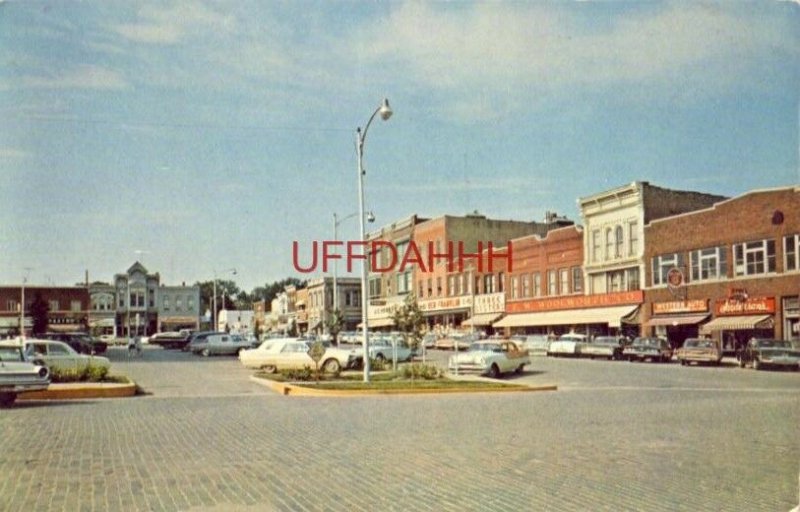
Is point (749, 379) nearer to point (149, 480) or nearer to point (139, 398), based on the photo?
point (139, 398)

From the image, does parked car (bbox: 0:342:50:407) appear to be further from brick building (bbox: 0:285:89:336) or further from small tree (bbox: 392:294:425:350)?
brick building (bbox: 0:285:89:336)

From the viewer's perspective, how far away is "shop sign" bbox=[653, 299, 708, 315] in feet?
152

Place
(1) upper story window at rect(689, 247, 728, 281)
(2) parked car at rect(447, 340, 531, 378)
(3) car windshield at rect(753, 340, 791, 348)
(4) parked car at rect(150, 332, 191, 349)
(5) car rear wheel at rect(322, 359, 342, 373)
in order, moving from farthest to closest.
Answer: (4) parked car at rect(150, 332, 191, 349)
(1) upper story window at rect(689, 247, 728, 281)
(3) car windshield at rect(753, 340, 791, 348)
(5) car rear wheel at rect(322, 359, 342, 373)
(2) parked car at rect(447, 340, 531, 378)

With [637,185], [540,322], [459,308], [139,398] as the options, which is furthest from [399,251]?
[139,398]

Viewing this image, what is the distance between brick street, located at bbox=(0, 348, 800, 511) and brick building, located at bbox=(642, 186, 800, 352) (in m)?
23.1

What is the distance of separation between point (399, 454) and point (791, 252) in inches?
1392

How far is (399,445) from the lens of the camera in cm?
1194

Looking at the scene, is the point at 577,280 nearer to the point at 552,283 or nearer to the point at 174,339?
the point at 552,283

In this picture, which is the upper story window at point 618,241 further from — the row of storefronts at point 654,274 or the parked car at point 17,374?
the parked car at point 17,374

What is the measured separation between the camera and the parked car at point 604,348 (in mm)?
43375

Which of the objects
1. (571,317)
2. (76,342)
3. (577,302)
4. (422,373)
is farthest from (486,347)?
(76,342)

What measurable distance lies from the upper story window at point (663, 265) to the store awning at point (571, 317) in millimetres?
2406

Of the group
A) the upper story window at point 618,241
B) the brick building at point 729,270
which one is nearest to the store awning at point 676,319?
the brick building at point 729,270

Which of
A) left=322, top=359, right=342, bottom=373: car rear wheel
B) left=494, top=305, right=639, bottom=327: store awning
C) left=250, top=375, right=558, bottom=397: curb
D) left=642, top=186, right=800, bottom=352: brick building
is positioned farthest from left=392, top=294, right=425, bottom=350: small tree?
left=494, top=305, right=639, bottom=327: store awning
